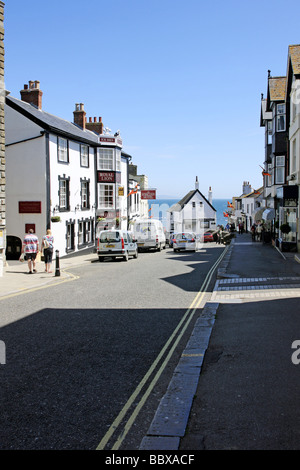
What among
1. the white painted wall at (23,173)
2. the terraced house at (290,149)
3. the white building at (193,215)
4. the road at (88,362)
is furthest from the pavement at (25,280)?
the white building at (193,215)

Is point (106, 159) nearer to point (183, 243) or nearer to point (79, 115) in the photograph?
point (79, 115)

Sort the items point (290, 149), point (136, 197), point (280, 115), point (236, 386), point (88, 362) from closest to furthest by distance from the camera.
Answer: point (236, 386), point (88, 362), point (290, 149), point (280, 115), point (136, 197)

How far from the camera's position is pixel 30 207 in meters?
26.0

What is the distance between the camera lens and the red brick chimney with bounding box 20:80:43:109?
29.2 meters

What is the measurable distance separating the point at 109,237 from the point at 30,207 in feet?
18.7

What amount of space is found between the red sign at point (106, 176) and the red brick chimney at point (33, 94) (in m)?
8.66

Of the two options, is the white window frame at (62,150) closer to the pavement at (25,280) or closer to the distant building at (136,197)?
the pavement at (25,280)

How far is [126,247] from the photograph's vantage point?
24.2m

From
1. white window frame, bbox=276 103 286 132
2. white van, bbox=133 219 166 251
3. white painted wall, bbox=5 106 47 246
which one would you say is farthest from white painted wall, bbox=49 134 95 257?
white window frame, bbox=276 103 286 132

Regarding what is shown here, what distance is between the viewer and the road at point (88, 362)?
4543 millimetres

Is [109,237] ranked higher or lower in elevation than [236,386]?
higher

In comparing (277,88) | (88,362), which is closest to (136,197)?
(277,88)
